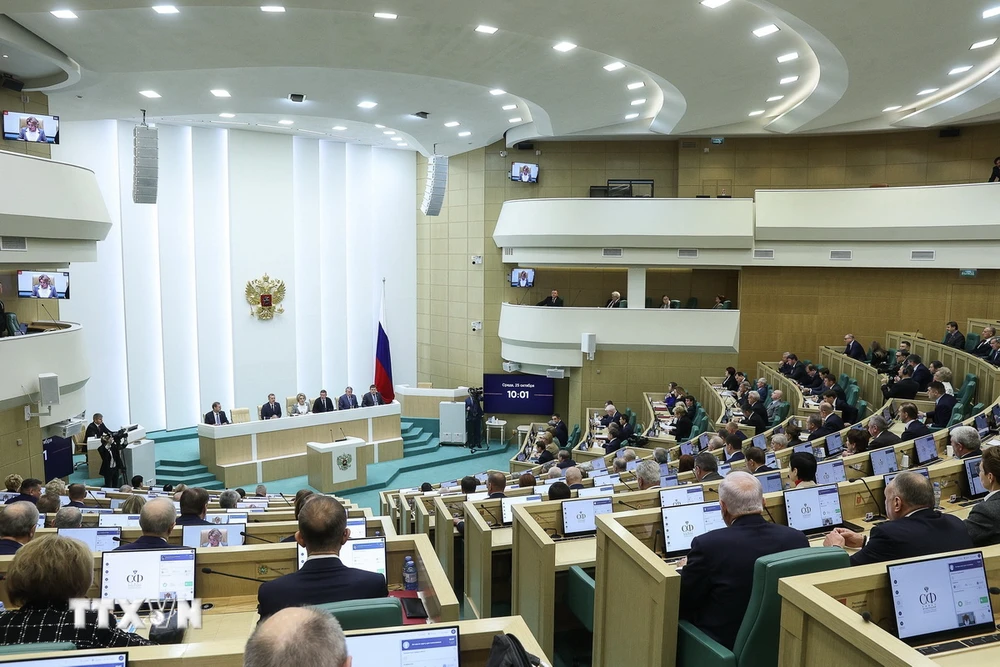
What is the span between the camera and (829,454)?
26.2 feet

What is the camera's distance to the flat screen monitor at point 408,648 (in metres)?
2.18

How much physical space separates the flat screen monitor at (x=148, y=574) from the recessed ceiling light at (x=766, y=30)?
849cm

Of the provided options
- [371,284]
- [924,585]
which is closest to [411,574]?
[924,585]

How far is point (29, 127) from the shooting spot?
10078mm

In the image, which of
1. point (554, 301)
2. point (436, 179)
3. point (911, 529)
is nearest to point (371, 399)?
point (554, 301)

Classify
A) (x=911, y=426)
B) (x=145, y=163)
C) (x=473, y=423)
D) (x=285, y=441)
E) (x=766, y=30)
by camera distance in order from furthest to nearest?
1. (x=473, y=423)
2. (x=285, y=441)
3. (x=145, y=163)
4. (x=766, y=30)
5. (x=911, y=426)

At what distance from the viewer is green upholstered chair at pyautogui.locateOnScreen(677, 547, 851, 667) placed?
2.95 m

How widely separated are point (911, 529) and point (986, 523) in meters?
0.90

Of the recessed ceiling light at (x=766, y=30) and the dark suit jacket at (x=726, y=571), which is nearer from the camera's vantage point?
the dark suit jacket at (x=726, y=571)

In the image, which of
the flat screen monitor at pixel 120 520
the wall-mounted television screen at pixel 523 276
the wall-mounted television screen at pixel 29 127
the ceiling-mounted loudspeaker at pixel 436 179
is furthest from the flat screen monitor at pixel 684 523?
the wall-mounted television screen at pixel 523 276

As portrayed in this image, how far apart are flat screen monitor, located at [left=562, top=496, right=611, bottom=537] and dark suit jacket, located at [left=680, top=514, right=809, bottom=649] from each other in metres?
1.81

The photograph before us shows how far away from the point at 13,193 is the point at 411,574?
7.61 metres

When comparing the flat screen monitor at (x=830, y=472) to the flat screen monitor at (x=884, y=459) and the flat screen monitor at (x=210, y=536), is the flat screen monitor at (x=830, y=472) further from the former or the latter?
the flat screen monitor at (x=210, y=536)

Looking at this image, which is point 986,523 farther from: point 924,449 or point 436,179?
point 436,179
